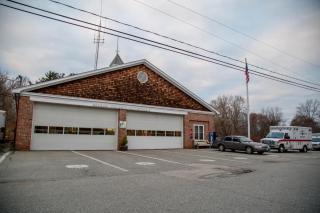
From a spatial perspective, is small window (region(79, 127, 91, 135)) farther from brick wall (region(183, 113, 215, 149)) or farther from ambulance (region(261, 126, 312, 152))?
ambulance (region(261, 126, 312, 152))

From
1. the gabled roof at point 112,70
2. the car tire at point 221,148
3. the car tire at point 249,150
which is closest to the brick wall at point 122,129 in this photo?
the gabled roof at point 112,70

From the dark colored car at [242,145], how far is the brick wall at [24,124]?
16592 mm

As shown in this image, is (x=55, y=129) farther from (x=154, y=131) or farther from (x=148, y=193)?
(x=148, y=193)

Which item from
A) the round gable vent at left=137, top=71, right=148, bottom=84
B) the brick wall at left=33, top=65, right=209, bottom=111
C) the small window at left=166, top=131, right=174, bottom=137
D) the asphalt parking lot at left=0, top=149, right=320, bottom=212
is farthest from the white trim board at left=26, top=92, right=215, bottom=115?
the asphalt parking lot at left=0, top=149, right=320, bottom=212

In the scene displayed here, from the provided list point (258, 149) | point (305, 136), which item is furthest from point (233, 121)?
point (258, 149)

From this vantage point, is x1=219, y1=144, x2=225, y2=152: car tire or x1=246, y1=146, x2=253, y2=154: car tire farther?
x1=219, y1=144, x2=225, y2=152: car tire

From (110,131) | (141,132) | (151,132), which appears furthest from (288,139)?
(110,131)

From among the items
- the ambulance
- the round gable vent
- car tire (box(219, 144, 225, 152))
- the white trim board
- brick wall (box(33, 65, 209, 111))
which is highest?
the round gable vent

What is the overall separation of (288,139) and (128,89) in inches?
681

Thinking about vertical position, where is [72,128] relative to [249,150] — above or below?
above

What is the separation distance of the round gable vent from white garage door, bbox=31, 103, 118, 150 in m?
4.03

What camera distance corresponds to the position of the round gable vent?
21938mm

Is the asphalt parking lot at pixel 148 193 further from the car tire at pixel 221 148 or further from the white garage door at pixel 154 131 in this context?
the car tire at pixel 221 148

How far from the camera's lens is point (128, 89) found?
21.0 meters
